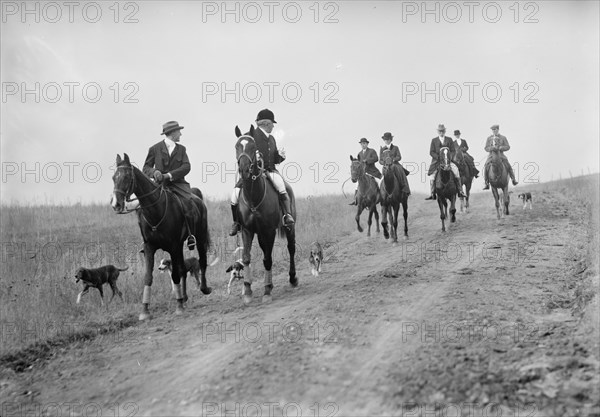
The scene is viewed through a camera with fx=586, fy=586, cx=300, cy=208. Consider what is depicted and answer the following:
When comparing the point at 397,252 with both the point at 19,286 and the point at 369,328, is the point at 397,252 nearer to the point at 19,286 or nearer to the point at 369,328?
the point at 369,328

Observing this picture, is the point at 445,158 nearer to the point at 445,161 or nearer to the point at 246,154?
the point at 445,161

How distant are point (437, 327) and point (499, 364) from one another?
4.97 ft

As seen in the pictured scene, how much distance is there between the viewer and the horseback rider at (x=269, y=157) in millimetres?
11297

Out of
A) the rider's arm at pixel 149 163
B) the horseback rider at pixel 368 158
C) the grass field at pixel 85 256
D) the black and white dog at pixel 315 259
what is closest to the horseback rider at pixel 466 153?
the grass field at pixel 85 256

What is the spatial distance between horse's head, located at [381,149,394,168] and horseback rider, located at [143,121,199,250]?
7.97m

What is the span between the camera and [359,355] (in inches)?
266

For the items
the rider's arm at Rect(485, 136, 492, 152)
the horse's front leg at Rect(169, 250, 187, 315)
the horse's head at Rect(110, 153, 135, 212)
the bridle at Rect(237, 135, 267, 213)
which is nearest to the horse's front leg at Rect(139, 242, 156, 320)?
the horse's front leg at Rect(169, 250, 187, 315)

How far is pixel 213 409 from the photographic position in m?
5.76

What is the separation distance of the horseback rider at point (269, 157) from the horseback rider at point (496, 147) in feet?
37.5

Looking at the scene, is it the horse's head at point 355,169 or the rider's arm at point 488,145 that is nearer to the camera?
the horse's head at point 355,169

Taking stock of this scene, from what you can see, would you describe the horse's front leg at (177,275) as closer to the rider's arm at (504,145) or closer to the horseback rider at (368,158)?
the horseback rider at (368,158)

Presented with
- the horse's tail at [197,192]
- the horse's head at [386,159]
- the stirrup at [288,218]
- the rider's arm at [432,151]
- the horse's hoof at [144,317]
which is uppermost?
the rider's arm at [432,151]

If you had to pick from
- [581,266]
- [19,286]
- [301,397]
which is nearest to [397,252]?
[581,266]

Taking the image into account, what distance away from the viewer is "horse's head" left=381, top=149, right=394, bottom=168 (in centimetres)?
1775
